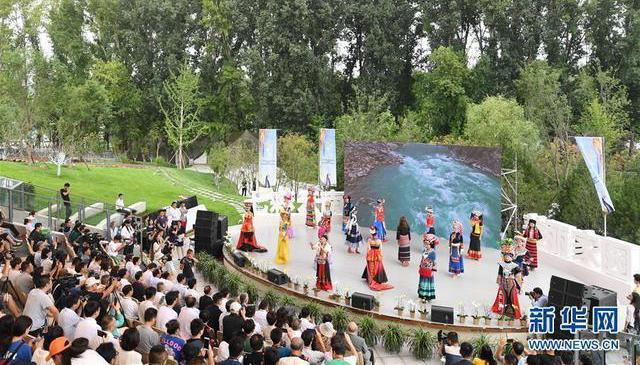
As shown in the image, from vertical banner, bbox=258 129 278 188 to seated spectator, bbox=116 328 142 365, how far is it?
1693 centimetres

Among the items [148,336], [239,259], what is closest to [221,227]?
[239,259]

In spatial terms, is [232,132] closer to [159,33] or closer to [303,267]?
[159,33]

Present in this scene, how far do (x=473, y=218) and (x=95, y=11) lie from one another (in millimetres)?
44843

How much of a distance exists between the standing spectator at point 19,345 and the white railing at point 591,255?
41.8 feet

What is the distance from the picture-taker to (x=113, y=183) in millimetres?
Result: 32219

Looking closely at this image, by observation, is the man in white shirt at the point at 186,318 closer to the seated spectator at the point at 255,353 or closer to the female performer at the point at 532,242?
the seated spectator at the point at 255,353

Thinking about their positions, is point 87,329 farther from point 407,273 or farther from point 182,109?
point 182,109

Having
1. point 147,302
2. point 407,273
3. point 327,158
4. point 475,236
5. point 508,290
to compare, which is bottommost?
point 407,273

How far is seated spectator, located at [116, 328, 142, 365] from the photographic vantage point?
5.84 metres

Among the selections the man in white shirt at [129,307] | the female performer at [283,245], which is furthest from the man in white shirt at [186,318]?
the female performer at [283,245]

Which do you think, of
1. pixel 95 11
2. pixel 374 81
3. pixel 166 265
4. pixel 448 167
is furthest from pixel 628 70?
pixel 95 11

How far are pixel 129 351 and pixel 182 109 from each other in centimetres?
4036

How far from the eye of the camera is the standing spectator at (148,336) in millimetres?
6770

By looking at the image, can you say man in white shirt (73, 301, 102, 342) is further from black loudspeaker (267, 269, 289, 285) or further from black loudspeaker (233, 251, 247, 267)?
black loudspeaker (233, 251, 247, 267)
